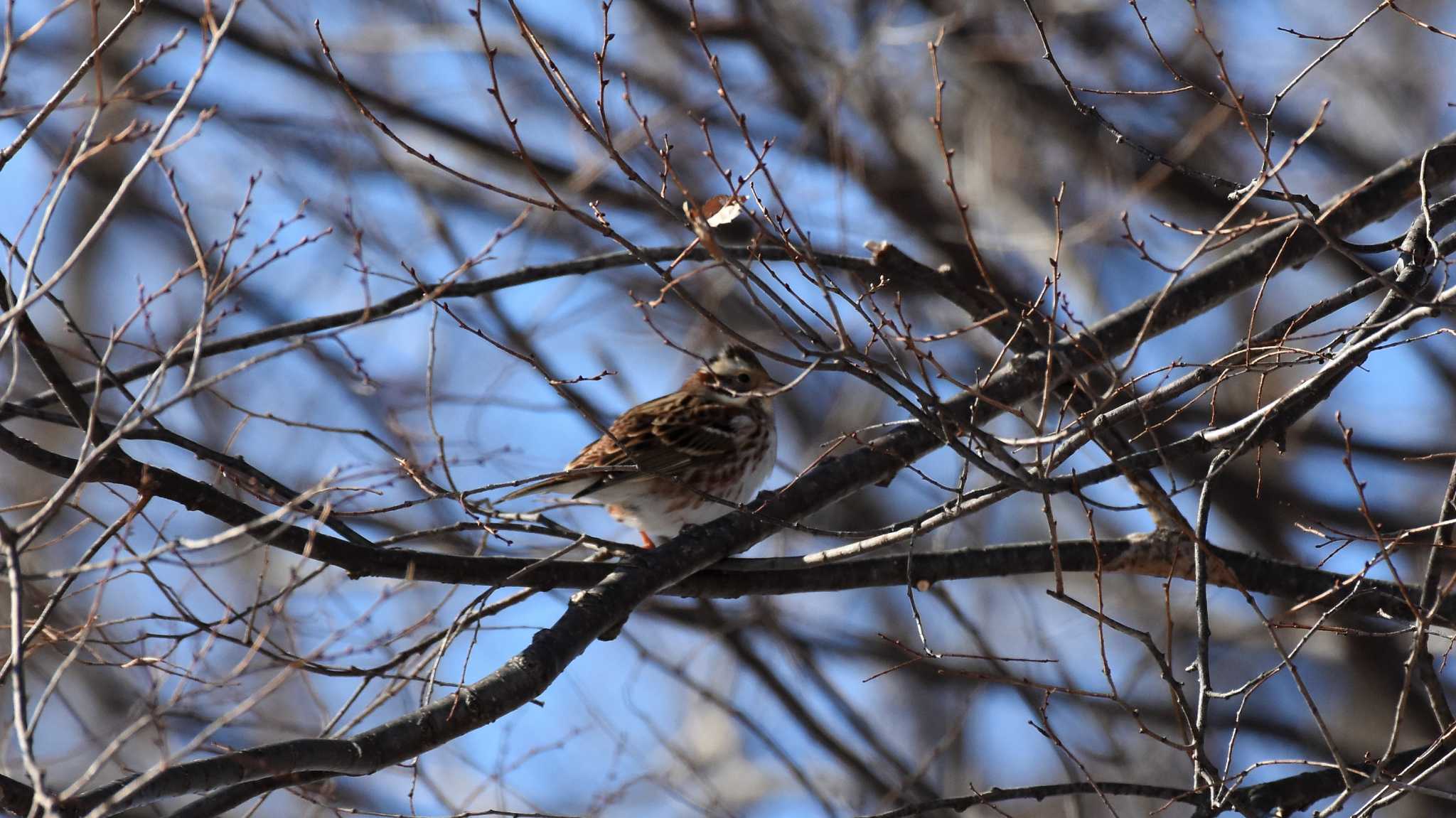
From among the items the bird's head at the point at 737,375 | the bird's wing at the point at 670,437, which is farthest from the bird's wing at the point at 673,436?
the bird's head at the point at 737,375

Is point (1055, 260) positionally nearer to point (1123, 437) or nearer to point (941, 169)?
point (1123, 437)

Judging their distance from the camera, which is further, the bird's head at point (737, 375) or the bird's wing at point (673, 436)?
the bird's head at point (737, 375)

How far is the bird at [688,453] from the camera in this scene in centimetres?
677

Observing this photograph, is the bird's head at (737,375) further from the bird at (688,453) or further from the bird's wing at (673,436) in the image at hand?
the bird's wing at (673,436)

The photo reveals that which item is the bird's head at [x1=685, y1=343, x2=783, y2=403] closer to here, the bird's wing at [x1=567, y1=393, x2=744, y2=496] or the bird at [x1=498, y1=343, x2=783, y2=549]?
the bird at [x1=498, y1=343, x2=783, y2=549]

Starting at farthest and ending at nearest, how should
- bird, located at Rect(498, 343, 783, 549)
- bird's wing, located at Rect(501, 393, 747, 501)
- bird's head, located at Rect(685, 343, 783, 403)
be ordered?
bird's head, located at Rect(685, 343, 783, 403), bird's wing, located at Rect(501, 393, 747, 501), bird, located at Rect(498, 343, 783, 549)

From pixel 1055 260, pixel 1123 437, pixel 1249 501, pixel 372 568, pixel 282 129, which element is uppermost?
pixel 282 129

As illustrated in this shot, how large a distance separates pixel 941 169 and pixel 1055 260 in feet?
24.8

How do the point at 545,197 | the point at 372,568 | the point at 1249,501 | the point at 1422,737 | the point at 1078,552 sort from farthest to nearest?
the point at 545,197 → the point at 1249,501 → the point at 1422,737 → the point at 1078,552 → the point at 372,568

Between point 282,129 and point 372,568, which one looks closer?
point 372,568

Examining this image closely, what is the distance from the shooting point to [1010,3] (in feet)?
35.9

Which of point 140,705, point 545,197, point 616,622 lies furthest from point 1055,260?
point 545,197

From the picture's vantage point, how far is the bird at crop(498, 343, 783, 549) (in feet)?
22.2

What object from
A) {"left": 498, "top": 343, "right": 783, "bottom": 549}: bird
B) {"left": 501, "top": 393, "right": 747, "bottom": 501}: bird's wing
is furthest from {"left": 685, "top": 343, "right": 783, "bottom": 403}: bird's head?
{"left": 501, "top": 393, "right": 747, "bottom": 501}: bird's wing
